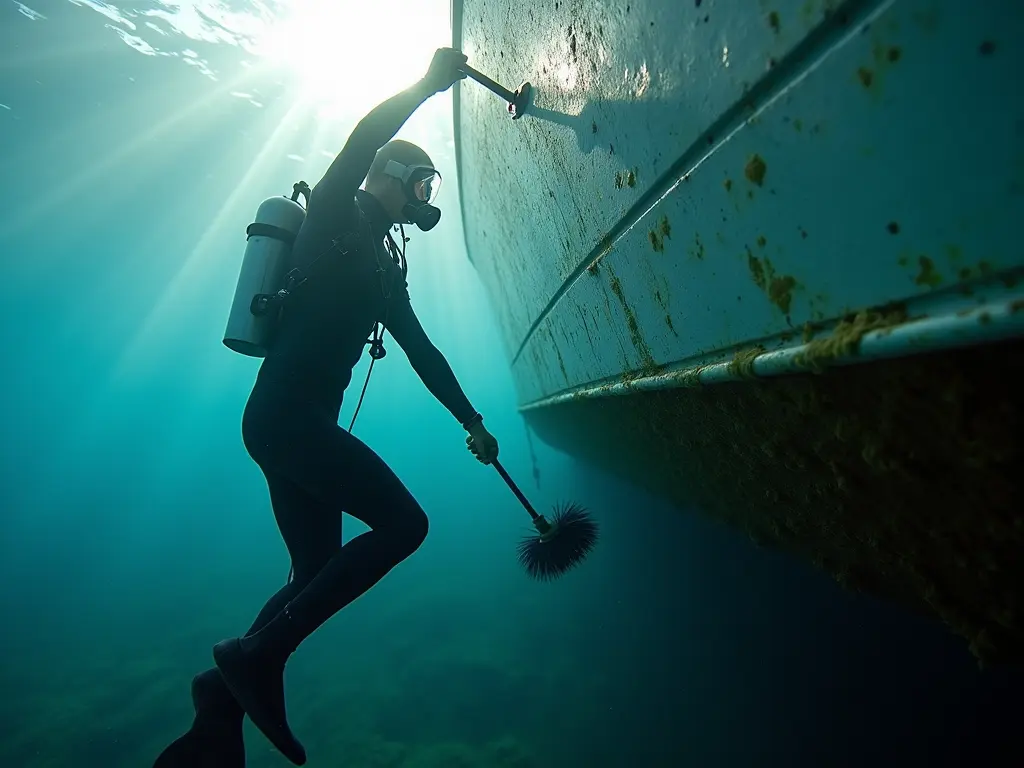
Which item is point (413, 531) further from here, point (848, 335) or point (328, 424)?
point (848, 335)

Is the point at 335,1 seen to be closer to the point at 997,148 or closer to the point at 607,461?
the point at 607,461

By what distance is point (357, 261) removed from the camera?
1.90 meters

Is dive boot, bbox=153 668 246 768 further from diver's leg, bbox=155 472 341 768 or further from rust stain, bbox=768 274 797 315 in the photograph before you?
rust stain, bbox=768 274 797 315

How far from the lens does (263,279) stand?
74.9 inches

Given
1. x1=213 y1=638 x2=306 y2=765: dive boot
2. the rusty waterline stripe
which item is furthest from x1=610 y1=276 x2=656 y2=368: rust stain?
x1=213 y1=638 x2=306 y2=765: dive boot

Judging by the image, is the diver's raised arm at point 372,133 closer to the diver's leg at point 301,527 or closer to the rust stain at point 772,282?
the diver's leg at point 301,527

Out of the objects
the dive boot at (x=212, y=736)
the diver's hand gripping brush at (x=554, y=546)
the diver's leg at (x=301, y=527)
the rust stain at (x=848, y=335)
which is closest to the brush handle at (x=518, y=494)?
the diver's hand gripping brush at (x=554, y=546)

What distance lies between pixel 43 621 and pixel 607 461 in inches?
636

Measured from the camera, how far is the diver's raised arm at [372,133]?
1.64m

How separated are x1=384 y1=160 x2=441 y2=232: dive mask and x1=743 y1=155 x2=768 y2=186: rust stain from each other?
1.53 m

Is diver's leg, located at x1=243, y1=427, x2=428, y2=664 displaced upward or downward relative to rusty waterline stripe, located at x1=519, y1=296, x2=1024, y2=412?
downward

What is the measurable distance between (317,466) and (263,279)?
831mm

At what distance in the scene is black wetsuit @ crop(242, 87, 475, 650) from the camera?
162 cm

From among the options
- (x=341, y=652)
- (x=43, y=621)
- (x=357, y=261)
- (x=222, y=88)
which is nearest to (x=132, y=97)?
(x=222, y=88)
